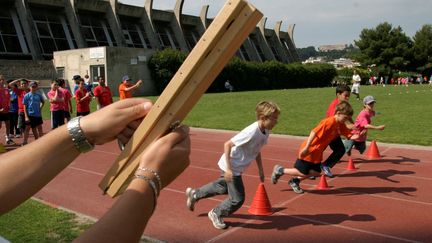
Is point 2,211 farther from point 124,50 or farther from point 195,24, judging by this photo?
point 195,24

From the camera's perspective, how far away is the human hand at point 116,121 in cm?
153

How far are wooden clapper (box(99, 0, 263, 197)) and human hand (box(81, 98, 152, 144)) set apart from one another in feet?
0.25

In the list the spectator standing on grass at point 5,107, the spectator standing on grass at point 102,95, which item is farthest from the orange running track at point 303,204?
the spectator standing on grass at point 5,107

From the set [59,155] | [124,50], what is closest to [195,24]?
[124,50]

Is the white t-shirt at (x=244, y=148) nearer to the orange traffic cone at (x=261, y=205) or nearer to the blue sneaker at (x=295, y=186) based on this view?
the orange traffic cone at (x=261, y=205)

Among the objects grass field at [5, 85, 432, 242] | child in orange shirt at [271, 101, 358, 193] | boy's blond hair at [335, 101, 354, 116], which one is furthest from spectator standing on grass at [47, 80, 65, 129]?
boy's blond hair at [335, 101, 354, 116]

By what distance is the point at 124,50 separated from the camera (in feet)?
111

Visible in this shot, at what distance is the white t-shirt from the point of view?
5238 millimetres

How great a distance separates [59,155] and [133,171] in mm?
273

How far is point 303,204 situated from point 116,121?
4.99 metres

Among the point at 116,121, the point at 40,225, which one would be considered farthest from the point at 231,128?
the point at 116,121

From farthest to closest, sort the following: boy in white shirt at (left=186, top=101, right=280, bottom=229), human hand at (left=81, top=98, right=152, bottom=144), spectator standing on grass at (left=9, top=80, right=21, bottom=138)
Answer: spectator standing on grass at (left=9, top=80, right=21, bottom=138) < boy in white shirt at (left=186, top=101, right=280, bottom=229) < human hand at (left=81, top=98, right=152, bottom=144)

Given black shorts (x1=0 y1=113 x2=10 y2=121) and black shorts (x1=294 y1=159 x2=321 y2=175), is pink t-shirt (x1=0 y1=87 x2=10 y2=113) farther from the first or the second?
black shorts (x1=294 y1=159 x2=321 y2=175)

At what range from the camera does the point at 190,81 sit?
1.46 meters
